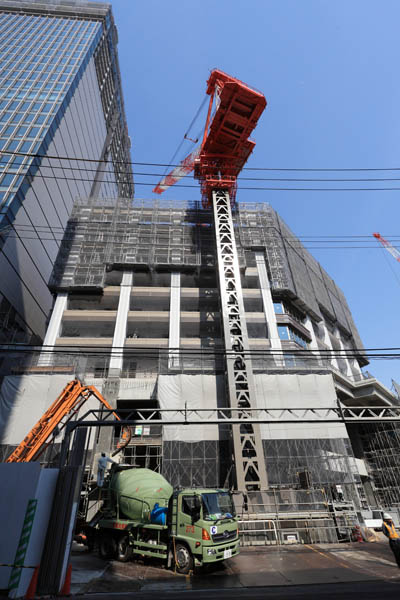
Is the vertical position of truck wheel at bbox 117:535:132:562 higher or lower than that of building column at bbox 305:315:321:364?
lower

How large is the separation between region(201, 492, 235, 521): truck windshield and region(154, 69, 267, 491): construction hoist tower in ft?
36.7

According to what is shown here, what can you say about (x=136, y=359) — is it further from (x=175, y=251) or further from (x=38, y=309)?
(x=38, y=309)

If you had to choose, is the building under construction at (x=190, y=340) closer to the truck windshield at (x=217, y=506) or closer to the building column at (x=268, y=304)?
the building column at (x=268, y=304)

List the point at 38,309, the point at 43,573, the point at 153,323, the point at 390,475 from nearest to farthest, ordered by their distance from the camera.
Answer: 1. the point at 43,573
2. the point at 390,475
3. the point at 153,323
4. the point at 38,309

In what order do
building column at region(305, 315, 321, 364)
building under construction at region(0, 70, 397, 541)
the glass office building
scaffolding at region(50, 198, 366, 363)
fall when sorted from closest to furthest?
building under construction at region(0, 70, 397, 541)
scaffolding at region(50, 198, 366, 363)
the glass office building
building column at region(305, 315, 321, 364)

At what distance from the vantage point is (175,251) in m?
39.5

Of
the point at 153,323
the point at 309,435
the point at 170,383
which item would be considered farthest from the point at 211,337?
the point at 309,435

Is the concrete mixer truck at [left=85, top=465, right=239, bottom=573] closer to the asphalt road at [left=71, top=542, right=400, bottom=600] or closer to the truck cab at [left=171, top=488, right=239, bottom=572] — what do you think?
the truck cab at [left=171, top=488, right=239, bottom=572]

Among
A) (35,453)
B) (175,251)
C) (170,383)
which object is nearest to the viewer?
(35,453)

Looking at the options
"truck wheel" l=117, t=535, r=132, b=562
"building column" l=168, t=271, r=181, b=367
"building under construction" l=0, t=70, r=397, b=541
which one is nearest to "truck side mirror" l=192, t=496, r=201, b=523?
"truck wheel" l=117, t=535, r=132, b=562

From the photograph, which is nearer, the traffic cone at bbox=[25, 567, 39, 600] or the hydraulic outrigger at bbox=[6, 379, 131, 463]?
the traffic cone at bbox=[25, 567, 39, 600]

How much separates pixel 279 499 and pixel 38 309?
42505 millimetres

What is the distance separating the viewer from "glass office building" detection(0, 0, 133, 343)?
38781mm

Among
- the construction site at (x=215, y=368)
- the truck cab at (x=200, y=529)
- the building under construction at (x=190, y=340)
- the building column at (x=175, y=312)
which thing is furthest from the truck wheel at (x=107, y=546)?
the building column at (x=175, y=312)
